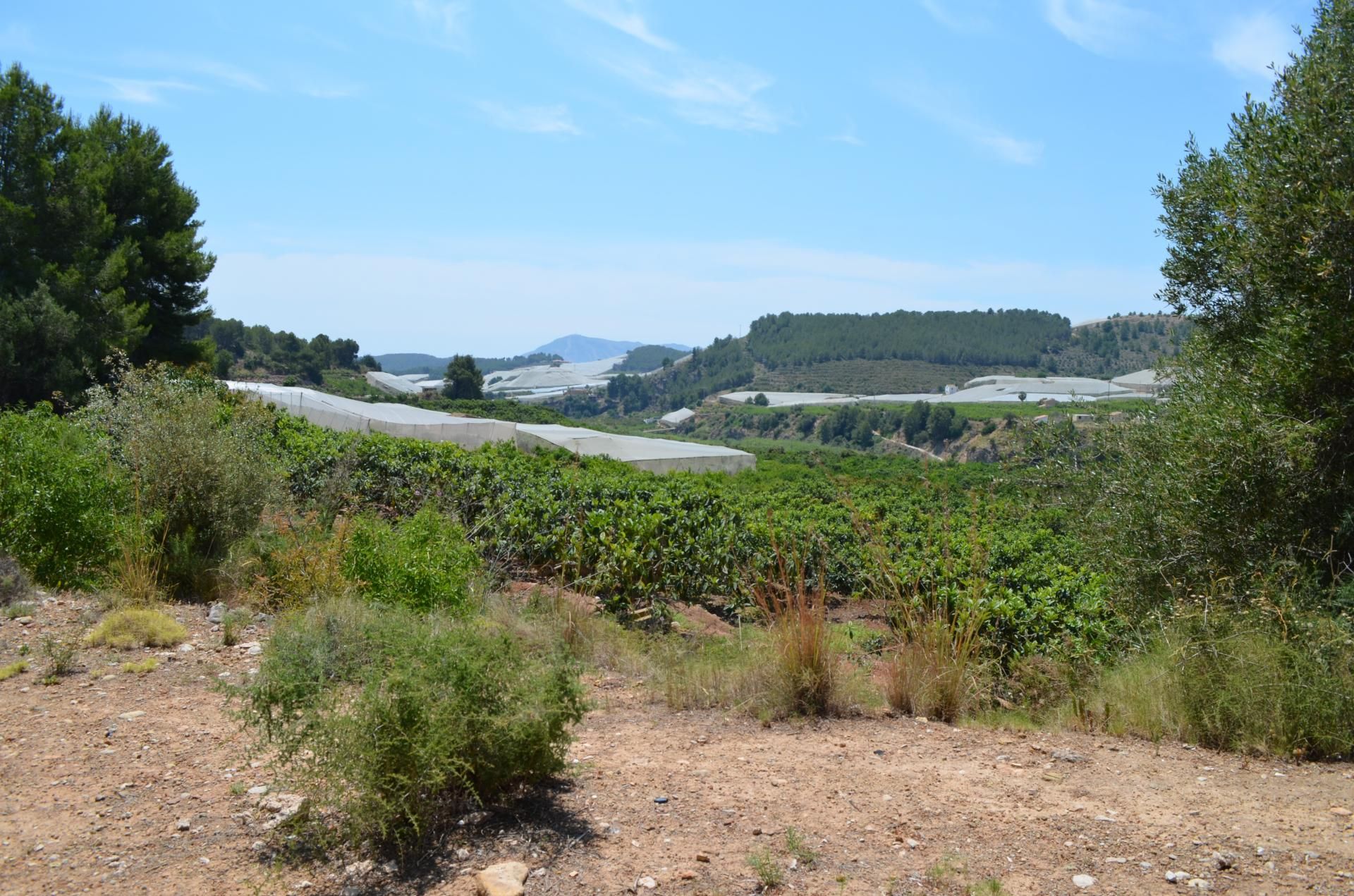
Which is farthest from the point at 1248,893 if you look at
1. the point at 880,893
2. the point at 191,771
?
the point at 191,771

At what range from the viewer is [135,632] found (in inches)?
237

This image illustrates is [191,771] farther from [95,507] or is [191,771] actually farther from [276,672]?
[95,507]

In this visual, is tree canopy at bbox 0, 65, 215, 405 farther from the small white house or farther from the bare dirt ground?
the small white house

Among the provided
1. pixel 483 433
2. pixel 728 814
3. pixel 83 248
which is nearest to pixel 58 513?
pixel 728 814

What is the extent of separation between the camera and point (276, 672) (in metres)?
3.57

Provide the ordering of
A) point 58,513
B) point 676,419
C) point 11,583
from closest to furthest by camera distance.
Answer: point 11,583
point 58,513
point 676,419

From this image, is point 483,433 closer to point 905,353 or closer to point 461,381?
point 461,381

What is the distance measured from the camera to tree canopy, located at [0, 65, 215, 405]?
2150cm

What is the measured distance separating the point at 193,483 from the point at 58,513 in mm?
967

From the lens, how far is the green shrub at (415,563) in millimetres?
6797

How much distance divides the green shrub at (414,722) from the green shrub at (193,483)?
13.8 ft

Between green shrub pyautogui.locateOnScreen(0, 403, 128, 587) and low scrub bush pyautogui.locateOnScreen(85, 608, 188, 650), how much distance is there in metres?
1.35

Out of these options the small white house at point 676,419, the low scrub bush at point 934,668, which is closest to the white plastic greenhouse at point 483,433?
the low scrub bush at point 934,668

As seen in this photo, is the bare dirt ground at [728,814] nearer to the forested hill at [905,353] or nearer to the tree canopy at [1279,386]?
the tree canopy at [1279,386]
